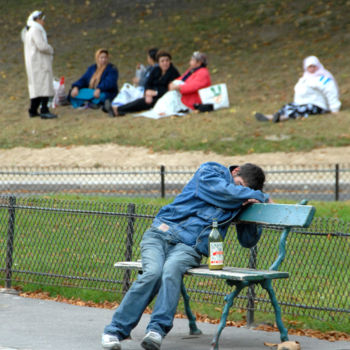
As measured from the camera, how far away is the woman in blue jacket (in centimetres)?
2008

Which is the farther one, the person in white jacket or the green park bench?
the person in white jacket

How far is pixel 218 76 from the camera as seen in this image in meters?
24.7

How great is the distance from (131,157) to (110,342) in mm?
12600

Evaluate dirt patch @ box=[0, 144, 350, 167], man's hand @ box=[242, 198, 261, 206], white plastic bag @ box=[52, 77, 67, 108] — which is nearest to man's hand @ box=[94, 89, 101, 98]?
white plastic bag @ box=[52, 77, 67, 108]

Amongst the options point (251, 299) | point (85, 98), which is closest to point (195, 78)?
point (85, 98)

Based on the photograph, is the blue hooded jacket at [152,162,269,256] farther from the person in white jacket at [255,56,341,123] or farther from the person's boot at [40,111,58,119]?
the person's boot at [40,111,58,119]

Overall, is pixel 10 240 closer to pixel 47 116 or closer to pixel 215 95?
pixel 215 95

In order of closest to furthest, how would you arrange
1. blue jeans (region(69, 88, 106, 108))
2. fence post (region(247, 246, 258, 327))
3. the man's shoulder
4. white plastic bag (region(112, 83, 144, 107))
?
the man's shoulder
fence post (region(247, 246, 258, 327))
white plastic bag (region(112, 83, 144, 107))
blue jeans (region(69, 88, 106, 108))

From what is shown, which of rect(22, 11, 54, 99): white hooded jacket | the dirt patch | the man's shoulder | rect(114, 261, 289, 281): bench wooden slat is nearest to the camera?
rect(114, 261, 289, 281): bench wooden slat

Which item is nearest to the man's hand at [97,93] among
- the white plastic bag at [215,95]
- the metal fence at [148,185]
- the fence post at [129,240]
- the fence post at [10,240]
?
the white plastic bag at [215,95]

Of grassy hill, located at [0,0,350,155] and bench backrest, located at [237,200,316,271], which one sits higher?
grassy hill, located at [0,0,350,155]

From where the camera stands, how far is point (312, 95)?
63.3ft

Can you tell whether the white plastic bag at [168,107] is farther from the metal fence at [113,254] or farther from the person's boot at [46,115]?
the metal fence at [113,254]

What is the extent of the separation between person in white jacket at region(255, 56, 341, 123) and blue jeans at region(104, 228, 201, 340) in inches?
524
